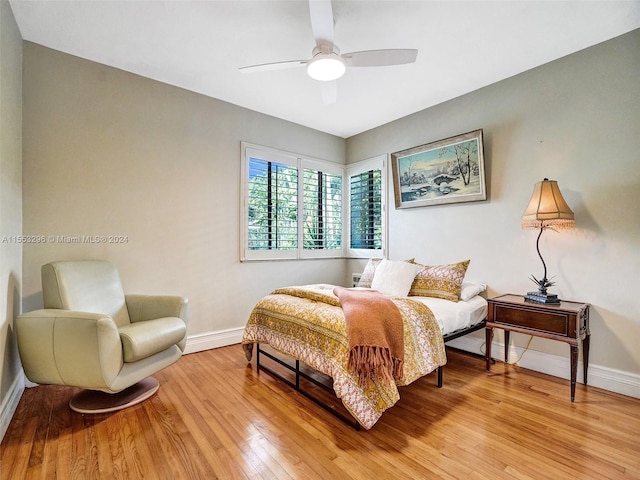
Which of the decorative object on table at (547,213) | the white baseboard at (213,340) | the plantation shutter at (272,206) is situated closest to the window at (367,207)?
the plantation shutter at (272,206)

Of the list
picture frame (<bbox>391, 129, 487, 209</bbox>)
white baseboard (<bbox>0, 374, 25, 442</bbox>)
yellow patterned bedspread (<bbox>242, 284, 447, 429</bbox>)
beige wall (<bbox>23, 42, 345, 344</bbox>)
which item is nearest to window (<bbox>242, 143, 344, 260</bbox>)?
beige wall (<bbox>23, 42, 345, 344</bbox>)

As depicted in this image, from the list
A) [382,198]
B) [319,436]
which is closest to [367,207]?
[382,198]

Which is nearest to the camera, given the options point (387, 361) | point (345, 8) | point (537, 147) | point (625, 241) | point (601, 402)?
point (387, 361)

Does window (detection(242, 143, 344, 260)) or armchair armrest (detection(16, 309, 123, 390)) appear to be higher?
window (detection(242, 143, 344, 260))

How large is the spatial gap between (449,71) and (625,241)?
204 centimetres

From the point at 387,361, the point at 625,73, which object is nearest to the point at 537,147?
the point at 625,73

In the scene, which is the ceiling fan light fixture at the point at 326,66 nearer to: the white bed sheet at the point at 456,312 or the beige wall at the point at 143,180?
the beige wall at the point at 143,180

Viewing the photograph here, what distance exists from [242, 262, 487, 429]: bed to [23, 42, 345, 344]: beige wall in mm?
944

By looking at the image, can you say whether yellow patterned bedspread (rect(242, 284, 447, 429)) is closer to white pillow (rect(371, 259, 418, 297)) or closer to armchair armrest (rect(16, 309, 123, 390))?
white pillow (rect(371, 259, 418, 297))

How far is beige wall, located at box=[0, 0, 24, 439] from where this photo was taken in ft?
6.45

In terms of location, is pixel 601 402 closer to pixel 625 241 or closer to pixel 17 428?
pixel 625 241

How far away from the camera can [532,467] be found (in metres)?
1.62

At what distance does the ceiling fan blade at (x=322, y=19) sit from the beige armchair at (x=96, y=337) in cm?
225

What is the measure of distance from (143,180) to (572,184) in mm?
3925
